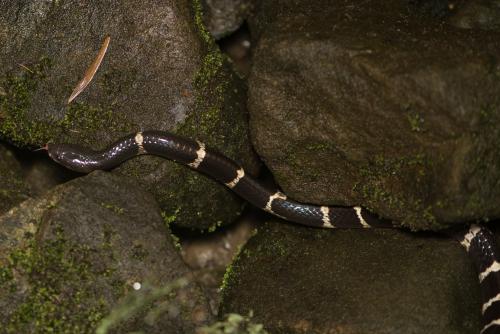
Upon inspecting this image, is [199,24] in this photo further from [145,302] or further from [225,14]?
[145,302]

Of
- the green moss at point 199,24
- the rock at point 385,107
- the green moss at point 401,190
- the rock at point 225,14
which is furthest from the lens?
the rock at point 225,14

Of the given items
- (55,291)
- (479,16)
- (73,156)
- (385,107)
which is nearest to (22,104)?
(73,156)

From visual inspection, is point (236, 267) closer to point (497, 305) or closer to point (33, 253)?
point (33, 253)

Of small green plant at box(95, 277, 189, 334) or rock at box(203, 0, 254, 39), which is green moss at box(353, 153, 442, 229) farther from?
rock at box(203, 0, 254, 39)

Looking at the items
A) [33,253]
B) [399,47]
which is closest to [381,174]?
[399,47]

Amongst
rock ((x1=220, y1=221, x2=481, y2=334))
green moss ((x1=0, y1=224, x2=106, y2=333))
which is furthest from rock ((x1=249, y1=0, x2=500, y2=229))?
green moss ((x1=0, y1=224, x2=106, y2=333))

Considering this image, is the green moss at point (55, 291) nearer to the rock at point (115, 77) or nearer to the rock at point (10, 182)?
the rock at point (10, 182)

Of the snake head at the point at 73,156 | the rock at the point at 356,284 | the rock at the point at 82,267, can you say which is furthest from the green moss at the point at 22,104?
the rock at the point at 356,284
